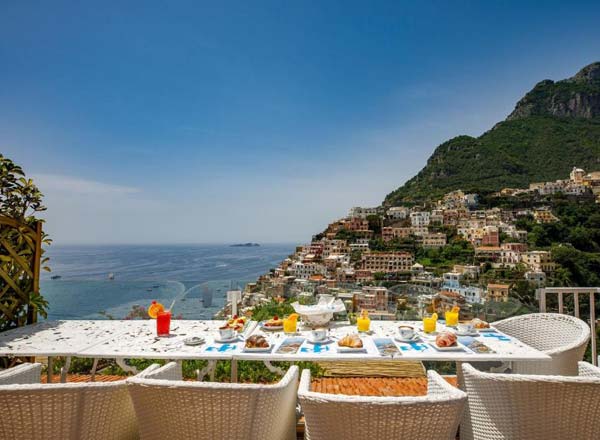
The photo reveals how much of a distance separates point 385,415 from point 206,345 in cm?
111

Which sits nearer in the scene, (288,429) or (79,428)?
(79,428)

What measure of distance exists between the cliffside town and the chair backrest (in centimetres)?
1418

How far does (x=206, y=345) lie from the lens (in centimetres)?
180

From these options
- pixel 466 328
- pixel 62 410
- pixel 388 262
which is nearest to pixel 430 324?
pixel 466 328

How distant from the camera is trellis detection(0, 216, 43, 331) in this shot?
228 cm

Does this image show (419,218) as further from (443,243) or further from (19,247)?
(19,247)

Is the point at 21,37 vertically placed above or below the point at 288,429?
above

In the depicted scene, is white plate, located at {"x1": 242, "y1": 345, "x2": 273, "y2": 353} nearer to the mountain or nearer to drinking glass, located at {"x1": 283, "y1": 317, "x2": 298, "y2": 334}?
drinking glass, located at {"x1": 283, "y1": 317, "x2": 298, "y2": 334}

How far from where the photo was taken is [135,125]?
14328 mm

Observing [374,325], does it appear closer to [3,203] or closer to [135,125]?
[3,203]

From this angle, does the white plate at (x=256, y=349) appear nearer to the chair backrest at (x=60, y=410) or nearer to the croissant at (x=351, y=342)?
the croissant at (x=351, y=342)

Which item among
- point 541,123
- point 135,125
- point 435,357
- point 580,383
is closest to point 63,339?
point 435,357

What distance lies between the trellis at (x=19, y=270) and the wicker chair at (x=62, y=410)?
60.5 inches

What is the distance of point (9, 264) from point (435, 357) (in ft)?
8.61
